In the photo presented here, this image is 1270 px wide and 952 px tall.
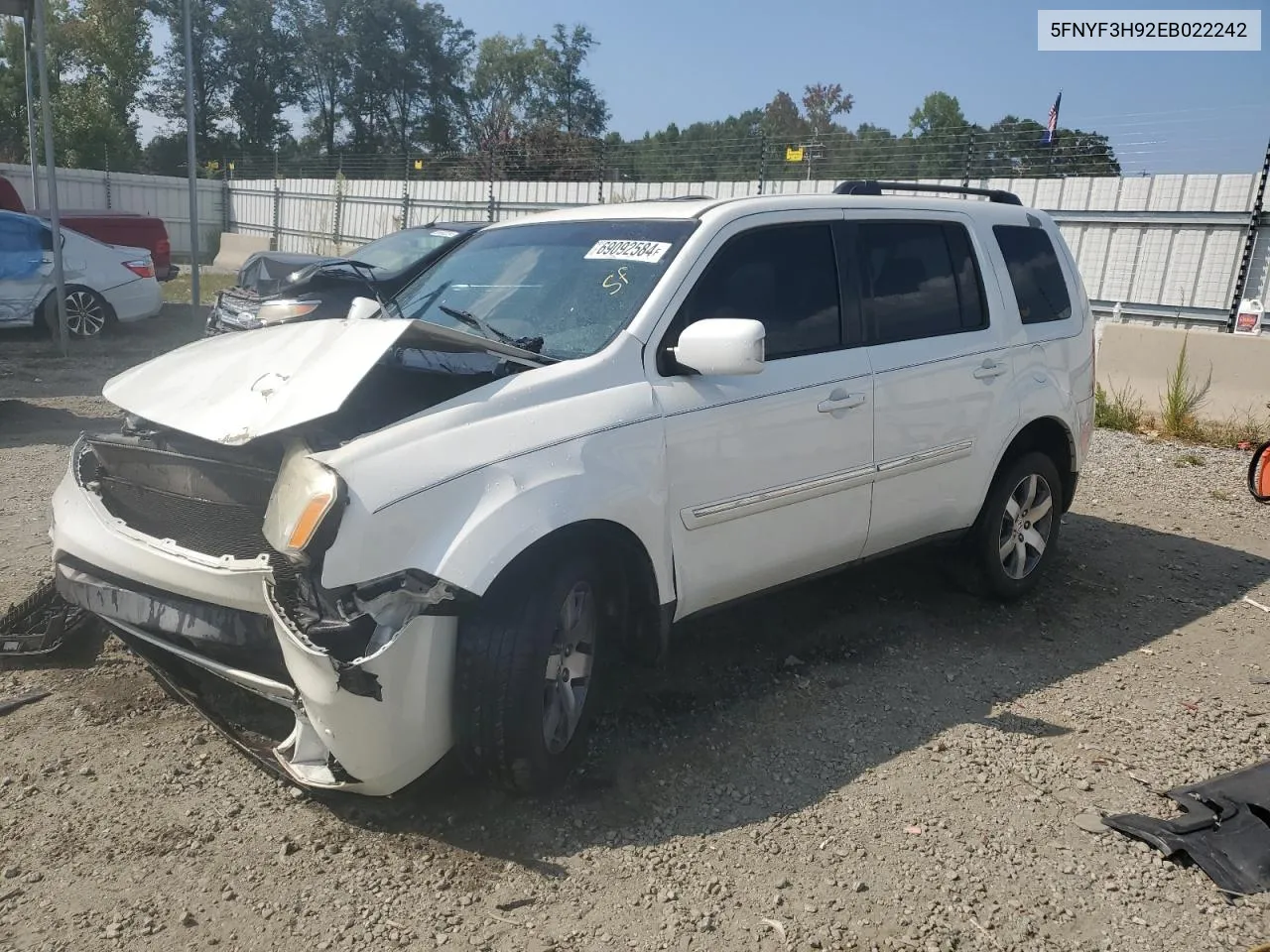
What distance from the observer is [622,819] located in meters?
3.16

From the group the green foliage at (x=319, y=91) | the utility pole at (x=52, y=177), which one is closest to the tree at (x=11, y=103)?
the green foliage at (x=319, y=91)

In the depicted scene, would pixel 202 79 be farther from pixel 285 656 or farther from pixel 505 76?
pixel 285 656

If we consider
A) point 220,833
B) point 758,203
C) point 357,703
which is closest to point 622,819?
point 357,703

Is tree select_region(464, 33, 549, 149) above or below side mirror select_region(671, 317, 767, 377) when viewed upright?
above

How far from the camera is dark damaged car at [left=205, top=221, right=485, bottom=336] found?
28.2 ft

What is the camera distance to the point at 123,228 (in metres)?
15.2

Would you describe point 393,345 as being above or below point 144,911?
above

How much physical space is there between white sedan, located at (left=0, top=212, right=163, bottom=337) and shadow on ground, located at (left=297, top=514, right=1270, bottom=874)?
1049 centimetres

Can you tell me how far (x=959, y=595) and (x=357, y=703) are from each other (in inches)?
137

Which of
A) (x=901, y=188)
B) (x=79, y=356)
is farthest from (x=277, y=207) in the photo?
(x=901, y=188)

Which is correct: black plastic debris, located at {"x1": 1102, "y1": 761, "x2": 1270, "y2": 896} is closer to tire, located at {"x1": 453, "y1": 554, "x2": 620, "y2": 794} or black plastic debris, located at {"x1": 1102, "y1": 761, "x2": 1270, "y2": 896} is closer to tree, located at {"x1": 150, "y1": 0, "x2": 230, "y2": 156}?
tire, located at {"x1": 453, "y1": 554, "x2": 620, "y2": 794}

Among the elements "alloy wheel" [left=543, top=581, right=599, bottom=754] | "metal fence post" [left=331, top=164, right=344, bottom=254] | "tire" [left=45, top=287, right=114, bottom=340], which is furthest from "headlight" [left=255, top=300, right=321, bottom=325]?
"metal fence post" [left=331, top=164, right=344, bottom=254]

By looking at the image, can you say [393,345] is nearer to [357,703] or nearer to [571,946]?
[357,703]

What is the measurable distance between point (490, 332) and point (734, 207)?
105 centimetres
